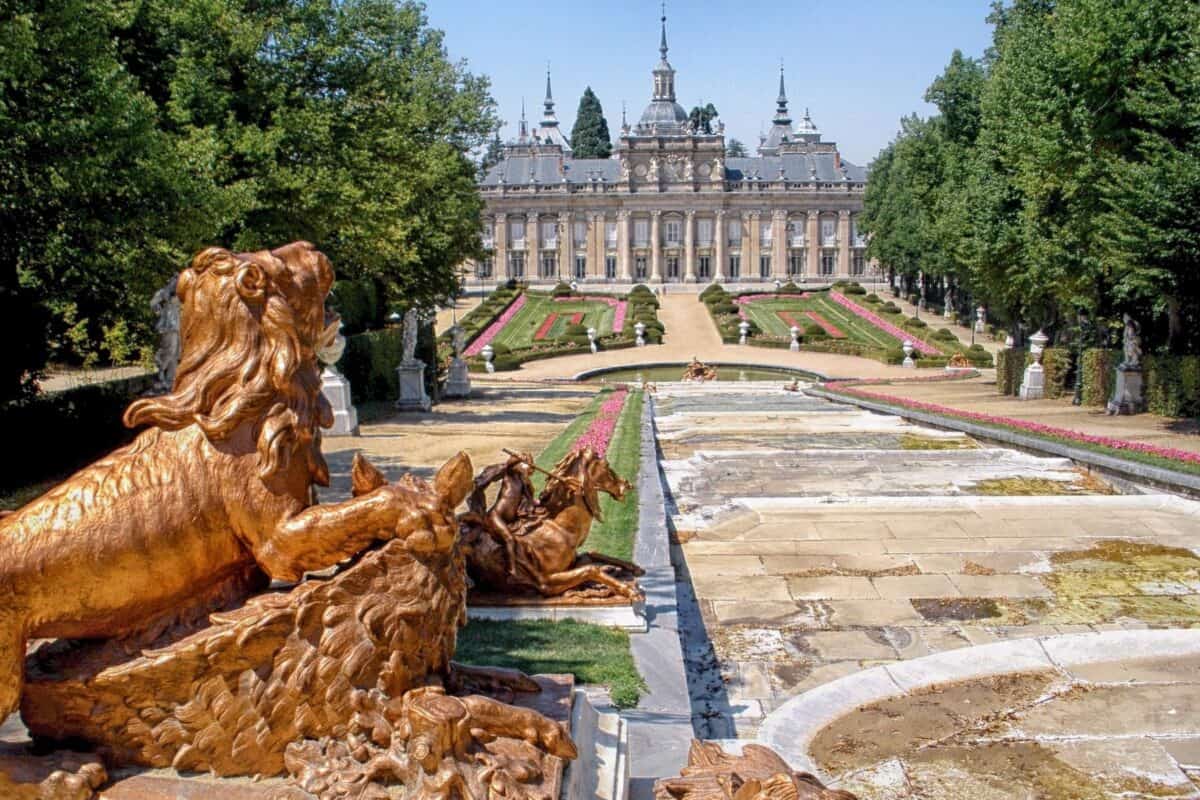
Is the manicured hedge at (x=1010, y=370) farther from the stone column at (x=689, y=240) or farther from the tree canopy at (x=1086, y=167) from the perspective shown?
the stone column at (x=689, y=240)

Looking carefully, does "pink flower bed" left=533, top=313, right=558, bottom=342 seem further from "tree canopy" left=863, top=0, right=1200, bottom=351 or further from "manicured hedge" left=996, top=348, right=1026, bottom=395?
"tree canopy" left=863, top=0, right=1200, bottom=351

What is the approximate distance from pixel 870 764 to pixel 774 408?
21458 millimetres

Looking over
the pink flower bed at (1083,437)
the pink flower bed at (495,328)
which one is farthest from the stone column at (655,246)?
the pink flower bed at (1083,437)

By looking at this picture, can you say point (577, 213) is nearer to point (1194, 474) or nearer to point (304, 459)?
point (1194, 474)

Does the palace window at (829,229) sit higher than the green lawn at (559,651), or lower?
higher

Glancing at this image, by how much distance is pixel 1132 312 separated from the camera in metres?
24.2

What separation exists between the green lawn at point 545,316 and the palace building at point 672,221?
17326 millimetres

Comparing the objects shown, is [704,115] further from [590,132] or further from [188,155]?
[188,155]

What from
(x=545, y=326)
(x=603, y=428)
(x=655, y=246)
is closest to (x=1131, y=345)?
(x=603, y=428)

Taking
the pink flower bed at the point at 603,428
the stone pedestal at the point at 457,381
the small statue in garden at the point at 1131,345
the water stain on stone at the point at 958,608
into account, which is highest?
the small statue in garden at the point at 1131,345

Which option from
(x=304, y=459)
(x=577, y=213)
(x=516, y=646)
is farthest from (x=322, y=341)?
(x=577, y=213)

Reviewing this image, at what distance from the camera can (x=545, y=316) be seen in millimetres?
68625

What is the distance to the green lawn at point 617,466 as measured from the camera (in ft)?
30.4

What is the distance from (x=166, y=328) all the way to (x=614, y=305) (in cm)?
6016
